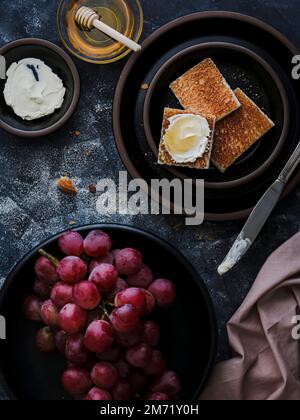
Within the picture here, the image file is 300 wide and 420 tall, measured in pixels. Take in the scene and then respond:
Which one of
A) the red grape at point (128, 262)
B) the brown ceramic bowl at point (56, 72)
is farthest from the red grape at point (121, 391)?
the brown ceramic bowl at point (56, 72)

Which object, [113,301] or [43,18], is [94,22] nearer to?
[43,18]

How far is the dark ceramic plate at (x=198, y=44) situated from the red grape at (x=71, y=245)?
0.25m

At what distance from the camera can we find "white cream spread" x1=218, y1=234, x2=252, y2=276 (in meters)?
1.47

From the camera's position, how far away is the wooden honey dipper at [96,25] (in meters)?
1.49

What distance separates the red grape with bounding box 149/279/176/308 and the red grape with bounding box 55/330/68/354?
7.7 inches

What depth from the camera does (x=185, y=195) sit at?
151cm

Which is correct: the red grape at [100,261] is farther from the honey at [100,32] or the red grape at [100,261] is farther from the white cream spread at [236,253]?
the honey at [100,32]

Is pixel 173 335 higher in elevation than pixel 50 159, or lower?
lower

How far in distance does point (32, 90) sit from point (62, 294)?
55cm

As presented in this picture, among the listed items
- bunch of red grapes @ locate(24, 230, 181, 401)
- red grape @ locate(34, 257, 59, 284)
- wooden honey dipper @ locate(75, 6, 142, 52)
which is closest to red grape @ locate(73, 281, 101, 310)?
bunch of red grapes @ locate(24, 230, 181, 401)

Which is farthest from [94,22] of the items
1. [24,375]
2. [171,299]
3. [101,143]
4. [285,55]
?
→ [24,375]

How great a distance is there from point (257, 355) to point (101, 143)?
0.62m
